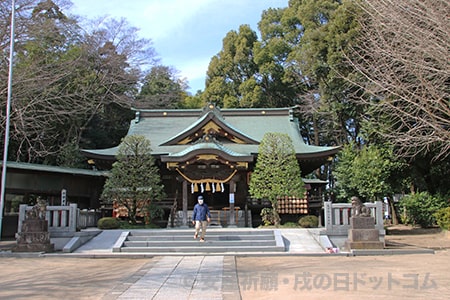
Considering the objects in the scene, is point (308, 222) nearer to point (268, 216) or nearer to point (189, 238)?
point (268, 216)

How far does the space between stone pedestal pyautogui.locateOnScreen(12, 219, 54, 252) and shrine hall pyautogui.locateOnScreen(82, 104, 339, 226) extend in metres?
7.15

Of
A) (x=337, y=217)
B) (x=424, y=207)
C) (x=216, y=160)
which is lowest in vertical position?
(x=337, y=217)

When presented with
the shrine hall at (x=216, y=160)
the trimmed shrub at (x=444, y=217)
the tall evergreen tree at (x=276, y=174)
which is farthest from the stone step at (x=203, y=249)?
the trimmed shrub at (x=444, y=217)

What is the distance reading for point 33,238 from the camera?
12.2 m

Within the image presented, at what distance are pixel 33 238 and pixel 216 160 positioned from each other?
29.0ft

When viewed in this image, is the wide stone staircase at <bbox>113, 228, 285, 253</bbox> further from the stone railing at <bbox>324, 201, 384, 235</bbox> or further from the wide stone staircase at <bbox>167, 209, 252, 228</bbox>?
the wide stone staircase at <bbox>167, 209, 252, 228</bbox>

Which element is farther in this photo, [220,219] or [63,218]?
[220,219]

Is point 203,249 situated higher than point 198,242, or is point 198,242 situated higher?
point 198,242

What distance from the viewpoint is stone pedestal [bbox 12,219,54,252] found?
39.8 feet

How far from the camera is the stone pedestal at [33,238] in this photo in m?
12.1

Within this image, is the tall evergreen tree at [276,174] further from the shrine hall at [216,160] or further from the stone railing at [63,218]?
the stone railing at [63,218]

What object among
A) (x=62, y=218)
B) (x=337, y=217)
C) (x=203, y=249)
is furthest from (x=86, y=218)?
(x=337, y=217)

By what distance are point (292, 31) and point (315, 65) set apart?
11922 millimetres

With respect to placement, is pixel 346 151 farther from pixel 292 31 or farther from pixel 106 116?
pixel 106 116
